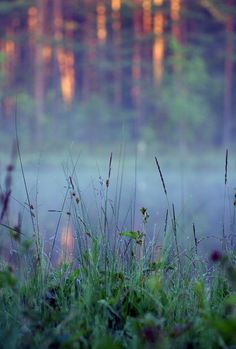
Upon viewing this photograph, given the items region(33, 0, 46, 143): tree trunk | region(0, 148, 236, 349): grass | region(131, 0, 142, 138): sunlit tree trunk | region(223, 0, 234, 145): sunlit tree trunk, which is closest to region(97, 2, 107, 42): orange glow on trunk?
region(131, 0, 142, 138): sunlit tree trunk

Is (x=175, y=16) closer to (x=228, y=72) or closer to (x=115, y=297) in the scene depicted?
(x=228, y=72)

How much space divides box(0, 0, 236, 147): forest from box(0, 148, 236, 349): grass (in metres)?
22.2

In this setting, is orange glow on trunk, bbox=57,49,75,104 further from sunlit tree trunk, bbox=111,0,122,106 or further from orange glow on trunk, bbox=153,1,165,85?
orange glow on trunk, bbox=153,1,165,85

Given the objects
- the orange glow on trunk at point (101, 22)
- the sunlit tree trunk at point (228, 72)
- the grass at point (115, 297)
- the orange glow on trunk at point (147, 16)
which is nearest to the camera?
the grass at point (115, 297)

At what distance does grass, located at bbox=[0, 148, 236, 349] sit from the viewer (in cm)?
198

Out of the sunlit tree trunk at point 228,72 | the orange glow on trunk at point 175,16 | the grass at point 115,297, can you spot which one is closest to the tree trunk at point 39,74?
the orange glow on trunk at point 175,16

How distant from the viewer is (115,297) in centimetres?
249

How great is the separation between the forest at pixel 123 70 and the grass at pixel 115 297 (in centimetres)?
2218

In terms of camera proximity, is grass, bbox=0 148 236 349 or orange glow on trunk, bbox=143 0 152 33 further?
orange glow on trunk, bbox=143 0 152 33

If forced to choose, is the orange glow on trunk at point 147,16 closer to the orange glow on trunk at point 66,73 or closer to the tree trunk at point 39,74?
the orange glow on trunk at point 66,73

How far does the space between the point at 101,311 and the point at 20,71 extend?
2764 centimetres

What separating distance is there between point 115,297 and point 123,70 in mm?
29258

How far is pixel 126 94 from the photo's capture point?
31.7 meters

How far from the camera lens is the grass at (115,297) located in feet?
6.48
